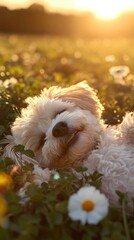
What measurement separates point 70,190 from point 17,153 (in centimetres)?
96

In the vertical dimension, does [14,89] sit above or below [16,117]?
above

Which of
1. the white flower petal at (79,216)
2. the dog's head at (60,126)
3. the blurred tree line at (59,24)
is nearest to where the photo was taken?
the white flower petal at (79,216)

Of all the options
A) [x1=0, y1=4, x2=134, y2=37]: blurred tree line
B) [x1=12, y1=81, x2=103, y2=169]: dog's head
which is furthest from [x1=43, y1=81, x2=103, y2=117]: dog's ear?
[x1=0, y1=4, x2=134, y2=37]: blurred tree line

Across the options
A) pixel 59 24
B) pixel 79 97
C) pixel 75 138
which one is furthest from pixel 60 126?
pixel 59 24

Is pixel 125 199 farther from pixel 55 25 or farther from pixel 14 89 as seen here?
pixel 55 25

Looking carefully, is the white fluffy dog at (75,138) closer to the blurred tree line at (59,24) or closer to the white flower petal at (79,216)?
the white flower petal at (79,216)

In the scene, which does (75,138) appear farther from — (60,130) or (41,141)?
(41,141)

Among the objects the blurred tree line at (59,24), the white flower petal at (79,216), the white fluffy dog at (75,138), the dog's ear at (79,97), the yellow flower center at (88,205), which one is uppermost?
the blurred tree line at (59,24)

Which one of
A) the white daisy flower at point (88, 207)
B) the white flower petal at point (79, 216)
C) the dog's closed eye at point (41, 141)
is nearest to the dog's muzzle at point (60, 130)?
the dog's closed eye at point (41, 141)

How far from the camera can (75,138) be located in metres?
4.59

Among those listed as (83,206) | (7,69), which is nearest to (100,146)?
(83,206)

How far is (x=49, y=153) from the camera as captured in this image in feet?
14.9

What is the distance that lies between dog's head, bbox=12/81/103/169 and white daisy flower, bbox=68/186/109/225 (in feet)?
4.09

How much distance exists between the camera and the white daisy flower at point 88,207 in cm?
321
